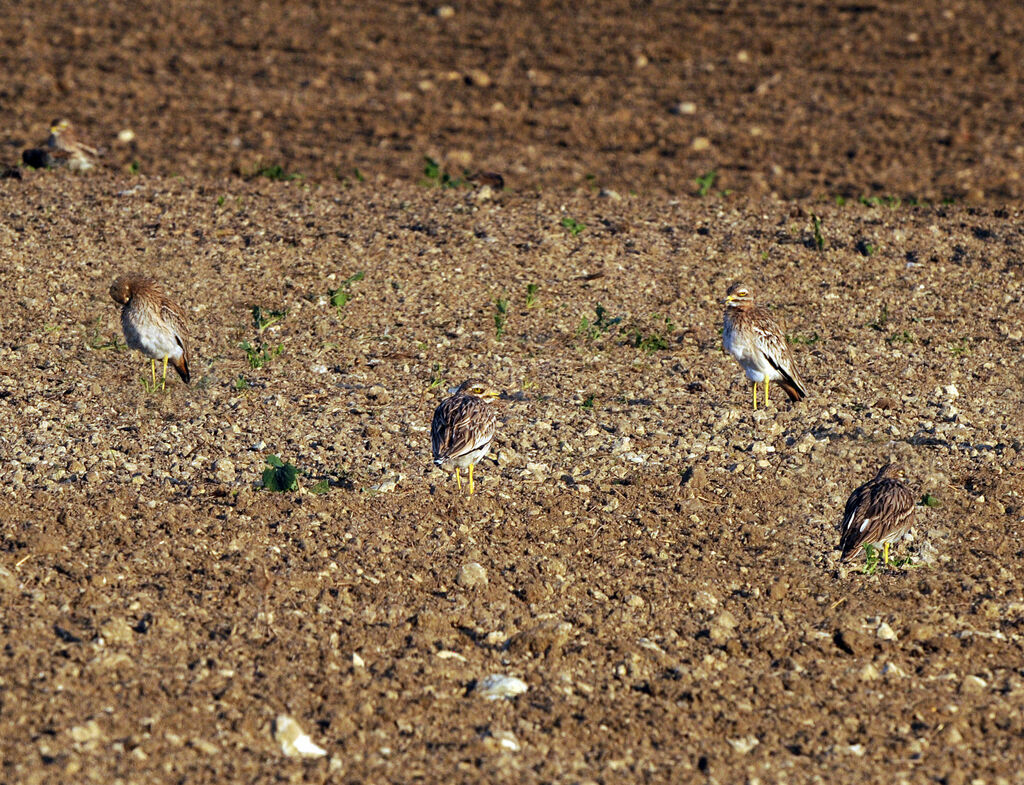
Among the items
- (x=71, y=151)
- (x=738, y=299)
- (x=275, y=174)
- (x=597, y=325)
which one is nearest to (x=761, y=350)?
(x=738, y=299)

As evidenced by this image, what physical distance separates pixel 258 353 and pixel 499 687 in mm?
5411

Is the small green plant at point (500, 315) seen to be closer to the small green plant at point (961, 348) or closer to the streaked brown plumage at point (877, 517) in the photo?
the small green plant at point (961, 348)

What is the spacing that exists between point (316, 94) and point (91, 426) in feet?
42.3

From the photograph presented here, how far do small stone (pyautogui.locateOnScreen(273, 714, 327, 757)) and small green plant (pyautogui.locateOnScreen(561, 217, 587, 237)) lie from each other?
27.1ft

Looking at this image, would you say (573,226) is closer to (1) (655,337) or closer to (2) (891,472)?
(1) (655,337)

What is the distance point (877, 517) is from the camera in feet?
27.3

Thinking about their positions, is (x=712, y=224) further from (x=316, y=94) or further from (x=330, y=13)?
(x=330, y=13)

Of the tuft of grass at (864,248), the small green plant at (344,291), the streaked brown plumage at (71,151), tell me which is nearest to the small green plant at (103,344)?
the small green plant at (344,291)

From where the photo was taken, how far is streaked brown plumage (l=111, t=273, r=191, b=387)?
424 inches

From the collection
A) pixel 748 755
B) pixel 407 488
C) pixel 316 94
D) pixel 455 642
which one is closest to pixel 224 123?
pixel 316 94

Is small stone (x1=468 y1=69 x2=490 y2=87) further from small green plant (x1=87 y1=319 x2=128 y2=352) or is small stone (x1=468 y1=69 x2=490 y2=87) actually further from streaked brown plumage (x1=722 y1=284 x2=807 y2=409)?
streaked brown plumage (x1=722 y1=284 x2=807 y2=409)

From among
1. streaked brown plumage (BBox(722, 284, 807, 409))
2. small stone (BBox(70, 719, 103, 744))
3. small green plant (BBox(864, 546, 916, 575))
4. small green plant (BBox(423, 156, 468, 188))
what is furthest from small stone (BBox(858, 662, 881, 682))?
small green plant (BBox(423, 156, 468, 188))

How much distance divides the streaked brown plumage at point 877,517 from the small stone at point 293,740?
361 centimetres

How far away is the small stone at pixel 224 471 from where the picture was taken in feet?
30.6
